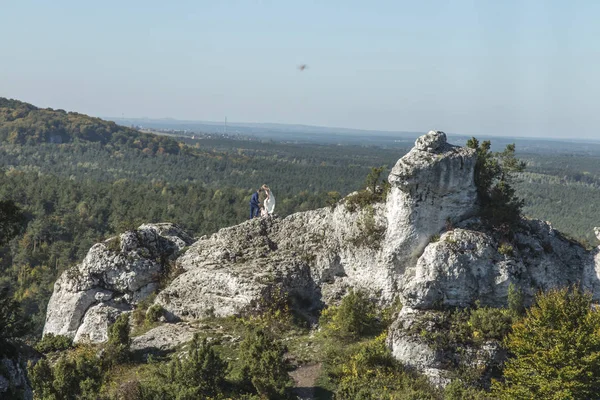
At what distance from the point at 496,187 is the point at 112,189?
245 ft

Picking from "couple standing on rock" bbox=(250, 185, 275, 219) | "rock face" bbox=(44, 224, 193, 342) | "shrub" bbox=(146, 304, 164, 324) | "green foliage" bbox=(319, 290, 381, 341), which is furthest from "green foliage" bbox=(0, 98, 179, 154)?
"green foliage" bbox=(319, 290, 381, 341)

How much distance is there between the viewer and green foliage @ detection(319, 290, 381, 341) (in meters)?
25.4

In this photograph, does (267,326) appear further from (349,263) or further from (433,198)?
(433,198)

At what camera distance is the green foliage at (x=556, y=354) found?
721 inches

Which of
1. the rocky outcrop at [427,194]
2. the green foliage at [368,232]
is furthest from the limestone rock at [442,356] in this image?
the green foliage at [368,232]

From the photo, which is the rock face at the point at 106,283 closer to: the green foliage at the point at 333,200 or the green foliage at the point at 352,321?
the green foliage at the point at 333,200

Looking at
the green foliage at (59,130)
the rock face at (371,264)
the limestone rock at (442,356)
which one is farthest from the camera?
the green foliage at (59,130)

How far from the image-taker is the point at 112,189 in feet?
293

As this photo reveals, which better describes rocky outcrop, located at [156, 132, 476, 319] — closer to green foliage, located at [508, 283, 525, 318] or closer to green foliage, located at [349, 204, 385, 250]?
green foliage, located at [349, 204, 385, 250]

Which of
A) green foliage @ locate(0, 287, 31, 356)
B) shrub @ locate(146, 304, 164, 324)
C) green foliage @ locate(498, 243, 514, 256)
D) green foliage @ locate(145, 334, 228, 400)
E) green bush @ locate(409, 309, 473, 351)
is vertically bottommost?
shrub @ locate(146, 304, 164, 324)

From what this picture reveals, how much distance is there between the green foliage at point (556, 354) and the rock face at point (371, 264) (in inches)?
111

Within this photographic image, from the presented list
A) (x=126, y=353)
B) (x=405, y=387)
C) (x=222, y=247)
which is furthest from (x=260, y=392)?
(x=222, y=247)

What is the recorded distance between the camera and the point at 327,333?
85.0 feet

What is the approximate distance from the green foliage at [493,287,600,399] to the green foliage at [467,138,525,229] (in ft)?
21.0
